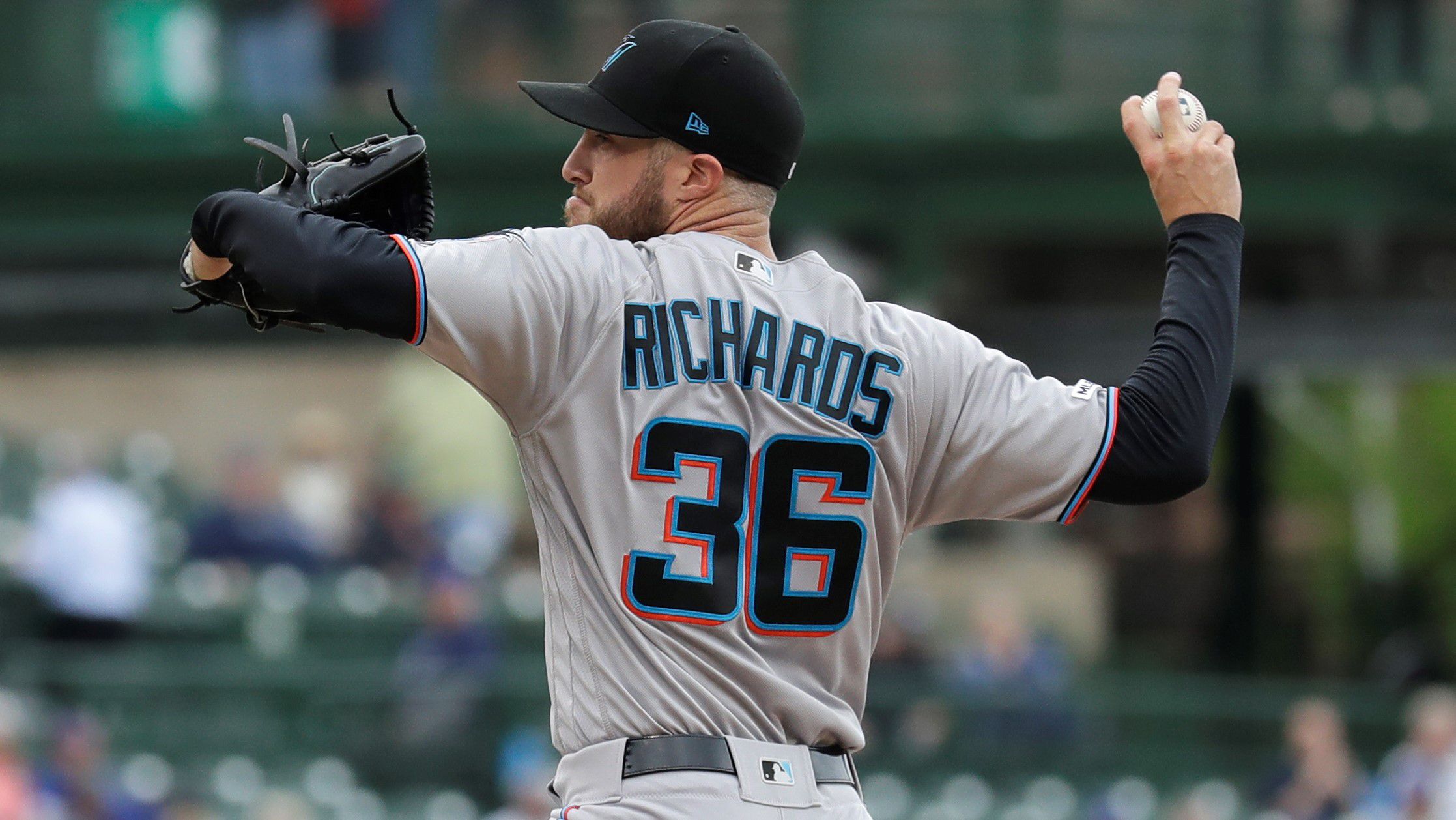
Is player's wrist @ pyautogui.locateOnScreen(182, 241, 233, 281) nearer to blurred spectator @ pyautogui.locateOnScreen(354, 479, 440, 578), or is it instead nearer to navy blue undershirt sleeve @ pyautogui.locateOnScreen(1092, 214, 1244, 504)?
navy blue undershirt sleeve @ pyautogui.locateOnScreen(1092, 214, 1244, 504)

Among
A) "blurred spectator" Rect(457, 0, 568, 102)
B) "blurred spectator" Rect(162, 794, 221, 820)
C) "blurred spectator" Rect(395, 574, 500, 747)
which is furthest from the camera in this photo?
"blurred spectator" Rect(457, 0, 568, 102)

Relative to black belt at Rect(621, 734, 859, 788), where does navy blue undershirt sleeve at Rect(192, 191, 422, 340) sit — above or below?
above

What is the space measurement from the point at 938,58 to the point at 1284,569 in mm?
4575

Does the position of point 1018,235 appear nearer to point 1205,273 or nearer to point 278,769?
point 278,769

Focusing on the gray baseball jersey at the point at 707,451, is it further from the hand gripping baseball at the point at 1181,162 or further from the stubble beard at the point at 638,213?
the hand gripping baseball at the point at 1181,162

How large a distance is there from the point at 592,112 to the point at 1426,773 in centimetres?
714

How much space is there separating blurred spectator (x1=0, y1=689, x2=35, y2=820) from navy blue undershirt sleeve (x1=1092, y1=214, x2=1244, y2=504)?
6.22 meters

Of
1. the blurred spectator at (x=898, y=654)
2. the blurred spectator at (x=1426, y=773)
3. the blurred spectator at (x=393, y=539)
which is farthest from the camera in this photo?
the blurred spectator at (x=393, y=539)

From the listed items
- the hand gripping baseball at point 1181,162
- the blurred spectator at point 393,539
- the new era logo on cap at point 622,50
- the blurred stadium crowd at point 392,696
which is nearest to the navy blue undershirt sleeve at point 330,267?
the new era logo on cap at point 622,50

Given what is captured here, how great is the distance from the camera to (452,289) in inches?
101

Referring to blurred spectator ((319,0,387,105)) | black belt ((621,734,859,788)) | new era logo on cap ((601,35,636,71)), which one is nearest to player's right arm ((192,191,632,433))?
new era logo on cap ((601,35,636,71))

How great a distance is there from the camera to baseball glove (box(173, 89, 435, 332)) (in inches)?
109

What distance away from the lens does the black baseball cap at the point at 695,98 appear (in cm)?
281

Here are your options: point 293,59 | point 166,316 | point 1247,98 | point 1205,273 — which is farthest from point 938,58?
point 1205,273
